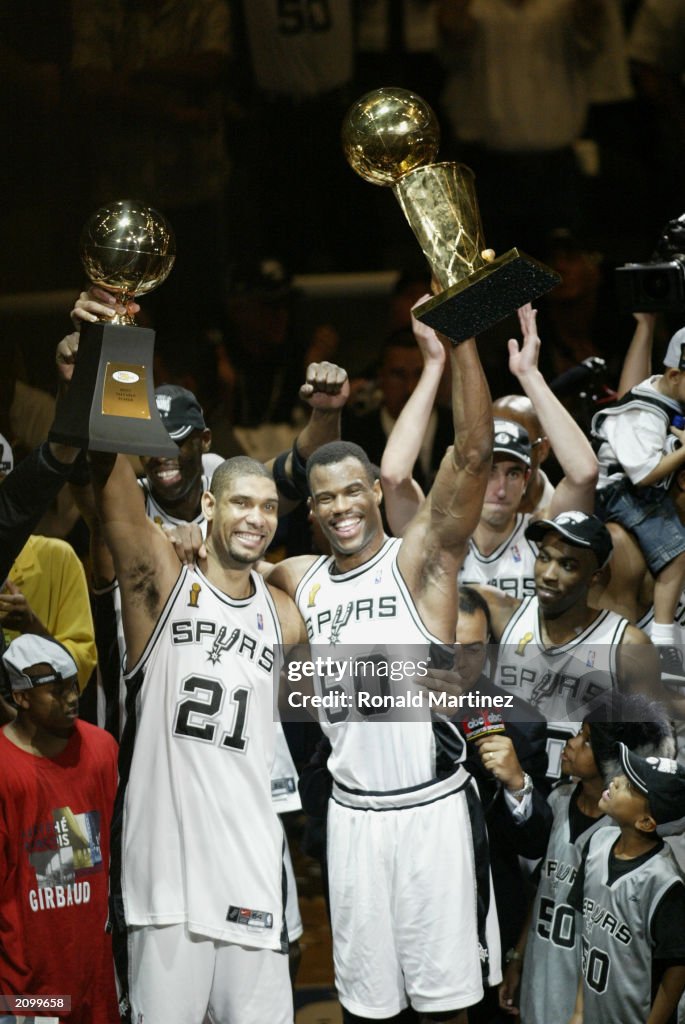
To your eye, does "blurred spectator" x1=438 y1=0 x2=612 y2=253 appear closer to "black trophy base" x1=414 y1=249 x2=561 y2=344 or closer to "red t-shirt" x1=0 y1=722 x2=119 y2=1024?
"black trophy base" x1=414 y1=249 x2=561 y2=344

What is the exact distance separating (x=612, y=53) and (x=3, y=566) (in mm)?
2733

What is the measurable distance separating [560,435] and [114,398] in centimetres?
138

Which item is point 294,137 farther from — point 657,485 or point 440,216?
point 657,485

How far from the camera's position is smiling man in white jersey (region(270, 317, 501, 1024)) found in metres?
3.87

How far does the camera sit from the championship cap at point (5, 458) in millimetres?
4156

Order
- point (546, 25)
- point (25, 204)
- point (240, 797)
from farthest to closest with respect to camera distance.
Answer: point (546, 25), point (25, 204), point (240, 797)

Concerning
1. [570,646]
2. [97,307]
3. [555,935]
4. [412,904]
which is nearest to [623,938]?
[555,935]

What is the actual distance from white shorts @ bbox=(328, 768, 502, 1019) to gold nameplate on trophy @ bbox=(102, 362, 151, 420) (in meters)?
1.27

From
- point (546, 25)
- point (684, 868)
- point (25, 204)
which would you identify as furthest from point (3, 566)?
point (546, 25)

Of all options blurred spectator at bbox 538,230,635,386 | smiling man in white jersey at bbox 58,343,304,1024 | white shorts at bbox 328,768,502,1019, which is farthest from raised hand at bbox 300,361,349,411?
white shorts at bbox 328,768,502,1019

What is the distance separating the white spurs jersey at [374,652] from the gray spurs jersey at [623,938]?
594 millimetres

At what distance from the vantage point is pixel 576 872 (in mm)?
3963

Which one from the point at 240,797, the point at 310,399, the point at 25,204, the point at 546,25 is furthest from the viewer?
the point at 546,25

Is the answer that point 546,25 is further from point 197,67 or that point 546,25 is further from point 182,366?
point 182,366
